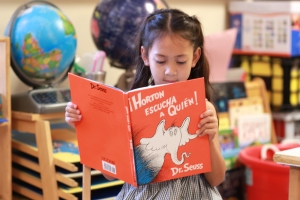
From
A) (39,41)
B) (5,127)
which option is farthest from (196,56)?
(5,127)

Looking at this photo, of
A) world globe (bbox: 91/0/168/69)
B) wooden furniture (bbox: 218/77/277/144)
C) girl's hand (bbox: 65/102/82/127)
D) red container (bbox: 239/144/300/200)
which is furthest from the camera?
wooden furniture (bbox: 218/77/277/144)

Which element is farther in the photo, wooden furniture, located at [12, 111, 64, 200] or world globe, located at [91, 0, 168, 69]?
world globe, located at [91, 0, 168, 69]

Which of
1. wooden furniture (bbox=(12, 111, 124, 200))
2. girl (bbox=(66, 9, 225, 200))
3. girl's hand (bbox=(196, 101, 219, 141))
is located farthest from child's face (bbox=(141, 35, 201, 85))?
wooden furniture (bbox=(12, 111, 124, 200))

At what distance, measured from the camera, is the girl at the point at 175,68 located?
4.41 ft

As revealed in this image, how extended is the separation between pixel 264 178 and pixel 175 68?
113cm

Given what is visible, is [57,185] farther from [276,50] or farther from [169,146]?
[276,50]

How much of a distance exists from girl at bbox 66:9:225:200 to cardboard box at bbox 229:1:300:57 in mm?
1453

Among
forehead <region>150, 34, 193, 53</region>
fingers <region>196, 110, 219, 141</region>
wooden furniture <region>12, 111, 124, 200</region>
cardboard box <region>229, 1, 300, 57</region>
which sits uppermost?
forehead <region>150, 34, 193, 53</region>

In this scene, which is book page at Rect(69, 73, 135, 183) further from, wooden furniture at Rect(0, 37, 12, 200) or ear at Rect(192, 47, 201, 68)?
wooden furniture at Rect(0, 37, 12, 200)

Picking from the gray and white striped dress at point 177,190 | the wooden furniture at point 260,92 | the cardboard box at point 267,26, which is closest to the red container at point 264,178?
the wooden furniture at point 260,92

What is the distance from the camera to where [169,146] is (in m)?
1.32

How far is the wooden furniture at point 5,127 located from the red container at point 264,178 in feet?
3.37

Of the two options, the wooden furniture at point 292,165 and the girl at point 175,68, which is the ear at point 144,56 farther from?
the wooden furniture at point 292,165

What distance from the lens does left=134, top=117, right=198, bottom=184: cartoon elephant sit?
1299mm
